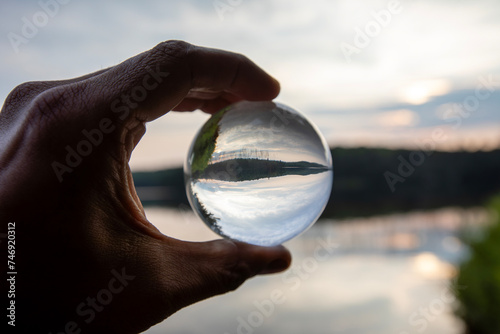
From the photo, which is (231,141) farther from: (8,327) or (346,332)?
(346,332)

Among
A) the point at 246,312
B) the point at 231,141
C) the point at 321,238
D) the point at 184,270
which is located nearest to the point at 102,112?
the point at 231,141

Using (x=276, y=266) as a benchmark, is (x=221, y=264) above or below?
above

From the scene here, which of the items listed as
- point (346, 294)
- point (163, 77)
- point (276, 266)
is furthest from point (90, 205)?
point (346, 294)

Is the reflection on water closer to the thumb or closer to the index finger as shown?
the thumb

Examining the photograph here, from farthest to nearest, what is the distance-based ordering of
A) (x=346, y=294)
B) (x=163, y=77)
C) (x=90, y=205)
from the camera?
1. (x=346, y=294)
2. (x=163, y=77)
3. (x=90, y=205)

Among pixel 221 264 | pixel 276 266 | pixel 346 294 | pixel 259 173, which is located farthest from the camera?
pixel 346 294

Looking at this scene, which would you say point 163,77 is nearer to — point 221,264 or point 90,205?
point 90,205
